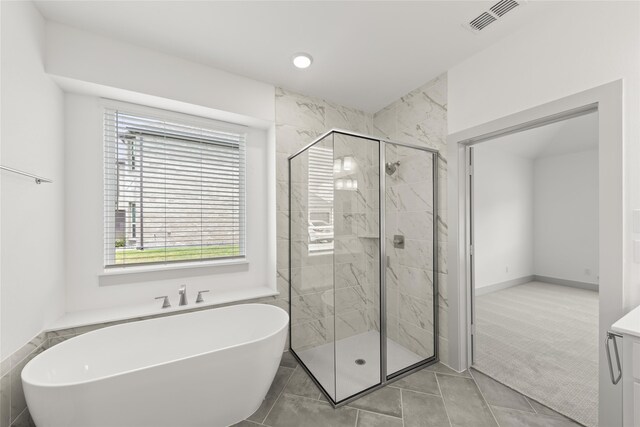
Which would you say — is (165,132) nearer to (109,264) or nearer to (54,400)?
(109,264)

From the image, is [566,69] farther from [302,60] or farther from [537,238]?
[537,238]

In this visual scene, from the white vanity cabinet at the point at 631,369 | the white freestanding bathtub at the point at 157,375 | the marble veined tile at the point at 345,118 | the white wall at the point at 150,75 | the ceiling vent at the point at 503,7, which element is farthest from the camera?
the marble veined tile at the point at 345,118

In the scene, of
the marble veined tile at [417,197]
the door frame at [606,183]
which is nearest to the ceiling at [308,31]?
the door frame at [606,183]

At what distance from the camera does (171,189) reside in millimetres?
2262

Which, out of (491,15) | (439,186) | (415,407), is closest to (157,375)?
(415,407)

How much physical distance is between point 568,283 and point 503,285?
42.9 inches

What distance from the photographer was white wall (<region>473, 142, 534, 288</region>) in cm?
427

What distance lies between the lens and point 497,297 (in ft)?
13.4

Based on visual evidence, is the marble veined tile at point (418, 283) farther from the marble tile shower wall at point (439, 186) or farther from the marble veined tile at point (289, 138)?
the marble veined tile at point (289, 138)

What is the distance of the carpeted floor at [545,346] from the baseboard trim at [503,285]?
0.14 metres

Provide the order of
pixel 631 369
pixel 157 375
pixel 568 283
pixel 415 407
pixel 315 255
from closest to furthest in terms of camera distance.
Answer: pixel 631 369 → pixel 157 375 → pixel 415 407 → pixel 315 255 → pixel 568 283

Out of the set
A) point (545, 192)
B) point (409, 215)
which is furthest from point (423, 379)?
point (545, 192)

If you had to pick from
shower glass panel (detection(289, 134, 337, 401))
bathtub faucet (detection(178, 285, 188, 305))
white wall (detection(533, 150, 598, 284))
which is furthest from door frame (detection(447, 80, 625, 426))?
white wall (detection(533, 150, 598, 284))

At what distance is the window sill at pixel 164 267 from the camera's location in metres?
2.02
